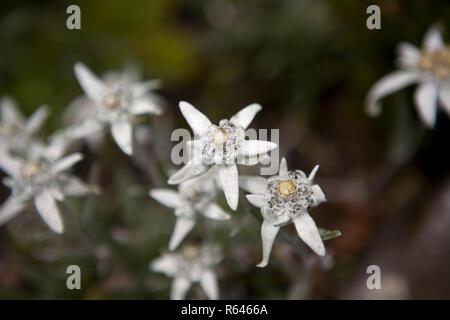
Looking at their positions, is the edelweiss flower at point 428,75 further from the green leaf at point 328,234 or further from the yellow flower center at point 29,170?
the yellow flower center at point 29,170

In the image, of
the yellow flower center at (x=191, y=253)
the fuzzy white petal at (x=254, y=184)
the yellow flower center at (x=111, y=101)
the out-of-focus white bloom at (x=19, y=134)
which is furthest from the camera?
the out-of-focus white bloom at (x=19, y=134)

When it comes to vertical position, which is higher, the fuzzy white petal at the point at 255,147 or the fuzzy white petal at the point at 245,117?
the fuzzy white petal at the point at 245,117

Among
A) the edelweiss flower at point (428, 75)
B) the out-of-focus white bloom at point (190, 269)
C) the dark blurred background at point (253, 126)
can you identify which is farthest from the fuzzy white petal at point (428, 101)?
the out-of-focus white bloom at point (190, 269)

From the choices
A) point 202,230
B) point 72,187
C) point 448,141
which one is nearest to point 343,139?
point 448,141

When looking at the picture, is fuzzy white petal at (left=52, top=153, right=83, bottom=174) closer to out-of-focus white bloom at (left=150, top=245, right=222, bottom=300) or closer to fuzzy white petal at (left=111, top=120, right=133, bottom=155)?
fuzzy white petal at (left=111, top=120, right=133, bottom=155)

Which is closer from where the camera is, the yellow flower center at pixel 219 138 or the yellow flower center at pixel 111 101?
the yellow flower center at pixel 219 138

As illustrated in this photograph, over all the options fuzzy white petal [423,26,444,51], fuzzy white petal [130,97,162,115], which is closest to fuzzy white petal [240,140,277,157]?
fuzzy white petal [130,97,162,115]

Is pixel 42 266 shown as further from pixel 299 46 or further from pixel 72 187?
pixel 299 46
